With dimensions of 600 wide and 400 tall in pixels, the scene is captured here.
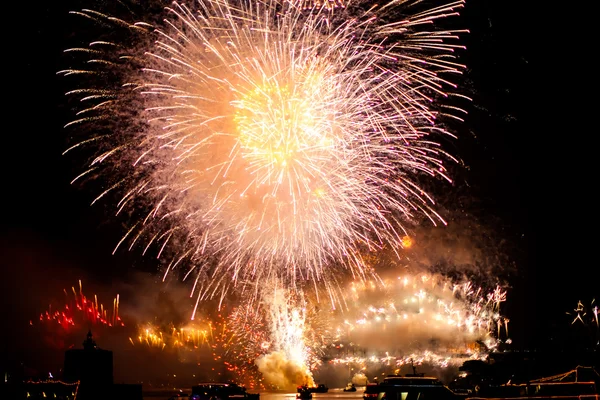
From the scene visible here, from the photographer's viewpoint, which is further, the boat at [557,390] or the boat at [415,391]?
the boat at [415,391]

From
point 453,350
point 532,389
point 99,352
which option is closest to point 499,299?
point 453,350

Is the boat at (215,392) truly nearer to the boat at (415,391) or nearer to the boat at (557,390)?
the boat at (415,391)

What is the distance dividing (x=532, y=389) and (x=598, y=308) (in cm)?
Answer: 2876

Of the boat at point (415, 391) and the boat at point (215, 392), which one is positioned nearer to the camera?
the boat at point (415, 391)

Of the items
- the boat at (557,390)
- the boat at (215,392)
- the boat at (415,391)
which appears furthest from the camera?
the boat at (215,392)

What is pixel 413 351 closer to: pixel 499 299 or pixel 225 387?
pixel 499 299

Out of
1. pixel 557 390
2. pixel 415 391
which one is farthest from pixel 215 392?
pixel 557 390

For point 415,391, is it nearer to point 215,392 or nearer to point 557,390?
point 557,390

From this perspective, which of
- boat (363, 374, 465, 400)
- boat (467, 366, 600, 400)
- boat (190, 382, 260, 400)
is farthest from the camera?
boat (190, 382, 260, 400)

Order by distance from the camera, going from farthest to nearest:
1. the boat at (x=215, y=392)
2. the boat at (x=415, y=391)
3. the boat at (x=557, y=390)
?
the boat at (x=215, y=392) → the boat at (x=415, y=391) → the boat at (x=557, y=390)

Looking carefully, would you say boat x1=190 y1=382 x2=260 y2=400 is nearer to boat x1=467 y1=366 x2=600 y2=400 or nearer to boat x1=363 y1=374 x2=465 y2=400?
boat x1=363 y1=374 x2=465 y2=400

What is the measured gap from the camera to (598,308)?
45.8 m

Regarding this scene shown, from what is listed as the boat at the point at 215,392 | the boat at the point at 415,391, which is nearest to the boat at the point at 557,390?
the boat at the point at 415,391

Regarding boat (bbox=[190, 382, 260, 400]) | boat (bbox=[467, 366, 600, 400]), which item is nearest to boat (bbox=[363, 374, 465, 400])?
boat (bbox=[467, 366, 600, 400])
